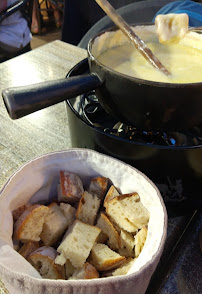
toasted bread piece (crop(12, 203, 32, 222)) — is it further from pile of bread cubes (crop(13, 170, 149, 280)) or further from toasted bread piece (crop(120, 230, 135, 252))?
toasted bread piece (crop(120, 230, 135, 252))

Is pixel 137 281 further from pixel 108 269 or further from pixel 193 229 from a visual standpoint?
pixel 193 229

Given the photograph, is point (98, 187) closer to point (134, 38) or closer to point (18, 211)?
point (18, 211)

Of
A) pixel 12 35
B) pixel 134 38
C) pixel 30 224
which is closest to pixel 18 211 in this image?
pixel 30 224

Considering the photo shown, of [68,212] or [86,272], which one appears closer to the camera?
[86,272]

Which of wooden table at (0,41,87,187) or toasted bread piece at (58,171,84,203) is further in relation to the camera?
wooden table at (0,41,87,187)

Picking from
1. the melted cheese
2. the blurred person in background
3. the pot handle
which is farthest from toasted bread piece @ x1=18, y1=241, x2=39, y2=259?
the blurred person in background
